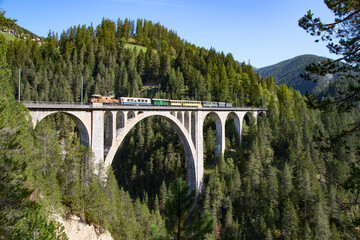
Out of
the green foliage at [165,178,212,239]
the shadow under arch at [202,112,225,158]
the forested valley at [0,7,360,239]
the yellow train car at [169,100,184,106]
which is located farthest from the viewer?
the shadow under arch at [202,112,225,158]

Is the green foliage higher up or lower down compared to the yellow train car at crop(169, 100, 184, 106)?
lower down

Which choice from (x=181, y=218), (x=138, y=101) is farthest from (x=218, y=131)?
(x=181, y=218)

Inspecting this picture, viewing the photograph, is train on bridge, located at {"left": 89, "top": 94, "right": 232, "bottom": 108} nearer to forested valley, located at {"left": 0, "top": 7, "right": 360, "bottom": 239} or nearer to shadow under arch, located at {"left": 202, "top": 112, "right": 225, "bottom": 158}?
shadow under arch, located at {"left": 202, "top": 112, "right": 225, "bottom": 158}

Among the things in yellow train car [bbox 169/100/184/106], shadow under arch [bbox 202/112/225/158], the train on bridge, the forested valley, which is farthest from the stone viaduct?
the forested valley

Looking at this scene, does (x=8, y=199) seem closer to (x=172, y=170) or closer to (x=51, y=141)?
(x=51, y=141)

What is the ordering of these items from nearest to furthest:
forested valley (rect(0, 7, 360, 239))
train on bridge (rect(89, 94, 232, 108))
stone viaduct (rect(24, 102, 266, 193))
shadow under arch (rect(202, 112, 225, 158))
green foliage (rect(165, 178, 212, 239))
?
1. green foliage (rect(165, 178, 212, 239))
2. forested valley (rect(0, 7, 360, 239))
3. stone viaduct (rect(24, 102, 266, 193))
4. train on bridge (rect(89, 94, 232, 108))
5. shadow under arch (rect(202, 112, 225, 158))
